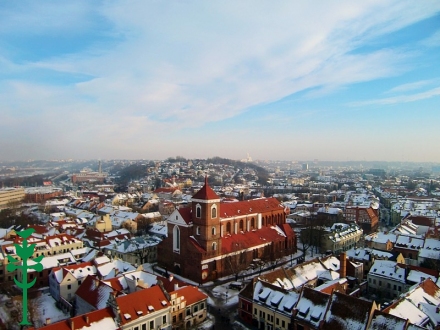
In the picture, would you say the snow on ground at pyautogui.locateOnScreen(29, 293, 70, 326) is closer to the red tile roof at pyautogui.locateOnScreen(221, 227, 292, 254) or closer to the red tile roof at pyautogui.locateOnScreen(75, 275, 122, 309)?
the red tile roof at pyautogui.locateOnScreen(75, 275, 122, 309)

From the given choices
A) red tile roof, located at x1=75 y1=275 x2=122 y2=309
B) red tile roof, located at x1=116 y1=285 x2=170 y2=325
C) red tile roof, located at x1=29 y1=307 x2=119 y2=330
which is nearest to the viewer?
red tile roof, located at x1=29 y1=307 x2=119 y2=330

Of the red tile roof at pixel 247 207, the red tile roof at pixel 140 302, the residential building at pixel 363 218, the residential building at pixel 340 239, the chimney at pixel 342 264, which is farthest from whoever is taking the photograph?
the residential building at pixel 363 218

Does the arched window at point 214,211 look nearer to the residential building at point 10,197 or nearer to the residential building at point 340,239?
the residential building at point 340,239

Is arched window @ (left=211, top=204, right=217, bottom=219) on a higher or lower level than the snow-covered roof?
higher

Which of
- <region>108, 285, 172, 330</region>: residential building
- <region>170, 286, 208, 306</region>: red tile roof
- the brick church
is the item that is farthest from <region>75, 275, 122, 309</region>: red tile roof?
the brick church

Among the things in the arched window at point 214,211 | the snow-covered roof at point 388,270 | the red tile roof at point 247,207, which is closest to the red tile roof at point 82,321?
the arched window at point 214,211

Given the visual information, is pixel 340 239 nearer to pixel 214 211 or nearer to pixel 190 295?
pixel 214 211

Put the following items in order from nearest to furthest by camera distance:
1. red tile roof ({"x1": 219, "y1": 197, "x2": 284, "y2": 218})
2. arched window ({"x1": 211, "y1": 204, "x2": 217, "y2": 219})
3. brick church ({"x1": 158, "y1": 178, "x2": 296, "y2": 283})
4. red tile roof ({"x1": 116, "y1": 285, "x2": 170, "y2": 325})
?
red tile roof ({"x1": 116, "y1": 285, "x2": 170, "y2": 325}) → brick church ({"x1": 158, "y1": 178, "x2": 296, "y2": 283}) → arched window ({"x1": 211, "y1": 204, "x2": 217, "y2": 219}) → red tile roof ({"x1": 219, "y1": 197, "x2": 284, "y2": 218})

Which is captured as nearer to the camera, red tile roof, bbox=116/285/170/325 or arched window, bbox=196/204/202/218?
red tile roof, bbox=116/285/170/325

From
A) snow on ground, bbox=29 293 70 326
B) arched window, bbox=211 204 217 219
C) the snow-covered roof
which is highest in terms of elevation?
arched window, bbox=211 204 217 219
